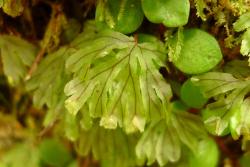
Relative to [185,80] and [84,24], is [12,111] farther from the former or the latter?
[185,80]

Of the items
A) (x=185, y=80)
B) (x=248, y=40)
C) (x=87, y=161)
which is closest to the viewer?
(x=248, y=40)

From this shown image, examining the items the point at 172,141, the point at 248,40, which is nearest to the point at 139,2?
the point at 248,40

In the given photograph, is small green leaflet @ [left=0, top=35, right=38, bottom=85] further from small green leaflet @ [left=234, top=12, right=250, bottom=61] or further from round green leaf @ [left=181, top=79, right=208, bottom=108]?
small green leaflet @ [left=234, top=12, right=250, bottom=61]

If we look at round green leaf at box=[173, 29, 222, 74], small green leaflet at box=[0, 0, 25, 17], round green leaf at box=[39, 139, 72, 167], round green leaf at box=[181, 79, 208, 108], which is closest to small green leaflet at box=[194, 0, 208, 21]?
round green leaf at box=[173, 29, 222, 74]

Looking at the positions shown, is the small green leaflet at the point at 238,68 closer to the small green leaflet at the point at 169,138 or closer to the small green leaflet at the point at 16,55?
the small green leaflet at the point at 169,138

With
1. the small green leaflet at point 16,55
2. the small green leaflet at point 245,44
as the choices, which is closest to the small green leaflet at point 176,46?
the small green leaflet at point 245,44

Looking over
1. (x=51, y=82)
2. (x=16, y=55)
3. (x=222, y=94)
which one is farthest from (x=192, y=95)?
(x=16, y=55)
